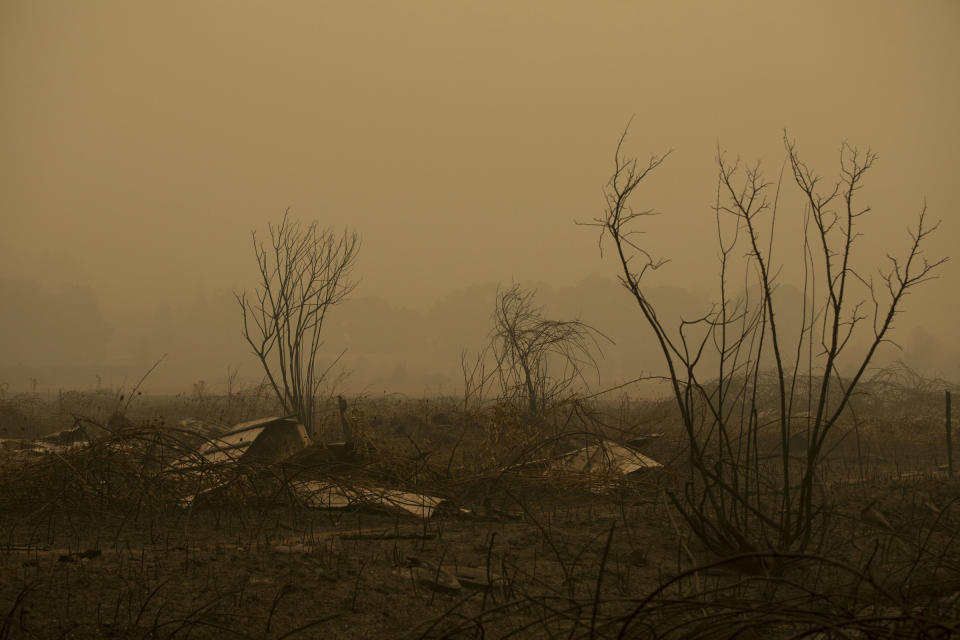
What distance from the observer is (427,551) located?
3967 mm

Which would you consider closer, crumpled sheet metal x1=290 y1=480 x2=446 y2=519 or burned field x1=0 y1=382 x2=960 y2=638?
burned field x1=0 y1=382 x2=960 y2=638

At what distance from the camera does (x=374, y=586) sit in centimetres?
325

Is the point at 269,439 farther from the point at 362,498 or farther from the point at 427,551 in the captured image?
the point at 427,551

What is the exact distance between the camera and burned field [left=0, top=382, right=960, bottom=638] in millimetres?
2559

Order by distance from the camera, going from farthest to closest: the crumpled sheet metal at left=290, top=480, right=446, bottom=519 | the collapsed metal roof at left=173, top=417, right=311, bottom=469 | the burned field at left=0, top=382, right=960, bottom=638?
the collapsed metal roof at left=173, top=417, right=311, bottom=469 → the crumpled sheet metal at left=290, top=480, right=446, bottom=519 → the burned field at left=0, top=382, right=960, bottom=638

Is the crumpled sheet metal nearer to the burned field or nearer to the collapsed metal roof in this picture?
the burned field

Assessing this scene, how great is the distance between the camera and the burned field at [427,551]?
256 centimetres

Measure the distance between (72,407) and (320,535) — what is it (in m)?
14.6

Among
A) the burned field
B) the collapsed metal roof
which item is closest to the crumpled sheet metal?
the burned field

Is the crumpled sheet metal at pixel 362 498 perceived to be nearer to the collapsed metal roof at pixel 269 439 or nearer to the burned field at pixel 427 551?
the burned field at pixel 427 551

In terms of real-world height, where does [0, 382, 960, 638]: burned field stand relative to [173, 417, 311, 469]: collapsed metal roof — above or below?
below

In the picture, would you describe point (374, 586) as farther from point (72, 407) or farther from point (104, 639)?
point (72, 407)

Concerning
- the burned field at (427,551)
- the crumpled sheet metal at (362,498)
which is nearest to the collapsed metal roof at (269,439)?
the burned field at (427,551)

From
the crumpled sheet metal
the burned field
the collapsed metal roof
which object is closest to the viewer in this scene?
the burned field
